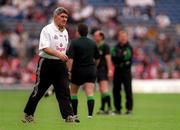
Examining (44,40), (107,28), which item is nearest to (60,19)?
(44,40)

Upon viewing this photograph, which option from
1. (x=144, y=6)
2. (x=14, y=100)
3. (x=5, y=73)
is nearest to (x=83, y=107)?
(x=14, y=100)

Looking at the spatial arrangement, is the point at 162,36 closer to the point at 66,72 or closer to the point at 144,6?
the point at 144,6

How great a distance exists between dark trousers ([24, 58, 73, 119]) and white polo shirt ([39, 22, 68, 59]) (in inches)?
7.9

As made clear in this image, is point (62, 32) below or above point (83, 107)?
above

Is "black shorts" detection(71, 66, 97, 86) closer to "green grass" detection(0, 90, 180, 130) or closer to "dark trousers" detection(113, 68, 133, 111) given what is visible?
"green grass" detection(0, 90, 180, 130)

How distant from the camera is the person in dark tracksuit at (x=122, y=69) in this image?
21891mm

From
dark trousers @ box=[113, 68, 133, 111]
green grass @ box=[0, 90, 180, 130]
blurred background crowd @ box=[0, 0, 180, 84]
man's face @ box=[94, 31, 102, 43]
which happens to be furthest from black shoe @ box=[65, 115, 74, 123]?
blurred background crowd @ box=[0, 0, 180, 84]

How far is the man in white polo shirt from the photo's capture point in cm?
1540

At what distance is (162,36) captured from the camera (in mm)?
39438

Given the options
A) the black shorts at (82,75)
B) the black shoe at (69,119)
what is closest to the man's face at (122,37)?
the black shorts at (82,75)

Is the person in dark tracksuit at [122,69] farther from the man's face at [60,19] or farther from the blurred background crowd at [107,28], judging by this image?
the blurred background crowd at [107,28]

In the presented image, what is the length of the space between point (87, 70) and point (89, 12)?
71.2ft

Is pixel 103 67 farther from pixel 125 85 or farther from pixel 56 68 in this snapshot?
pixel 56 68

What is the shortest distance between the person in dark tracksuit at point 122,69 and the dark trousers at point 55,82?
21.0 ft
